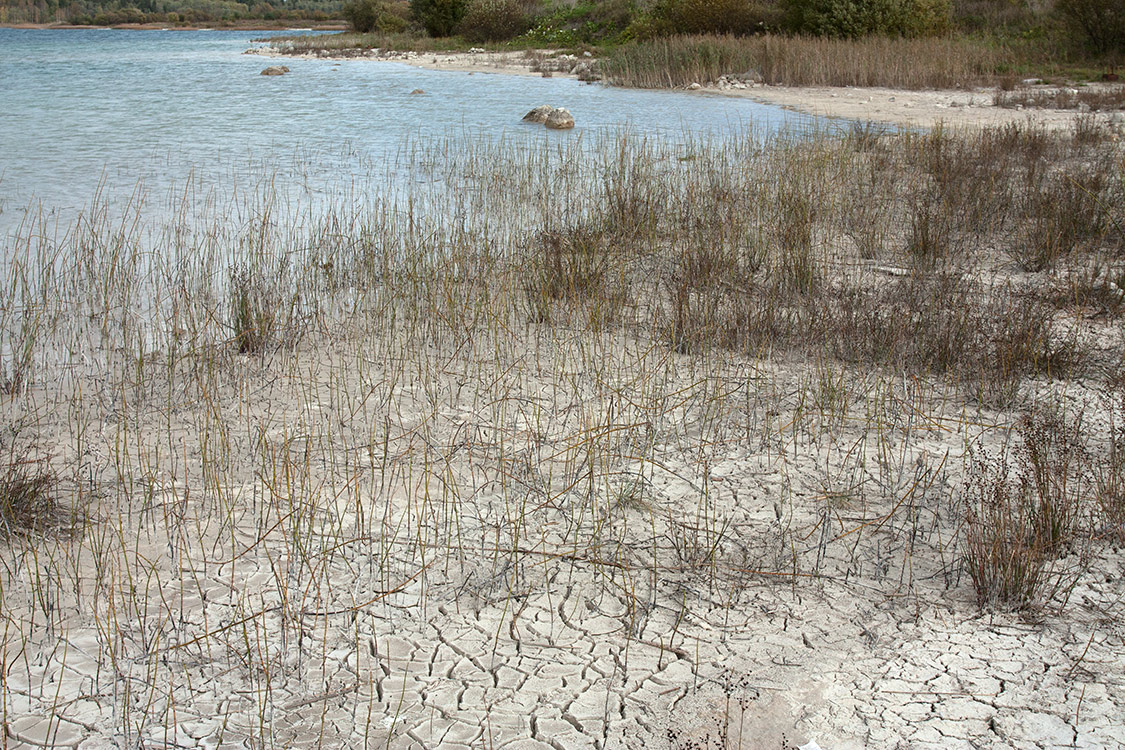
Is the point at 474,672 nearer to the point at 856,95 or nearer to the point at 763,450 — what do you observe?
the point at 763,450

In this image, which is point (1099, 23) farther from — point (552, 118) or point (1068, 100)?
point (552, 118)

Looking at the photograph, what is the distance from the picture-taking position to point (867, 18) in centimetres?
2106

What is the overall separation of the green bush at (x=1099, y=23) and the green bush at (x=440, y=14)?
2465 centimetres

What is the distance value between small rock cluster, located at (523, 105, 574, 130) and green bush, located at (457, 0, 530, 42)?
23.1 metres

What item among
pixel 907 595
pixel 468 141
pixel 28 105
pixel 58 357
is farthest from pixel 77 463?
pixel 28 105

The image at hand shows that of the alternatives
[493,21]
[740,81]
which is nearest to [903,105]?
[740,81]

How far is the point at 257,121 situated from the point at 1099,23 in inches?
677

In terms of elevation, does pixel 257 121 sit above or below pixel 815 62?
below

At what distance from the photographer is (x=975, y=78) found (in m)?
16.5

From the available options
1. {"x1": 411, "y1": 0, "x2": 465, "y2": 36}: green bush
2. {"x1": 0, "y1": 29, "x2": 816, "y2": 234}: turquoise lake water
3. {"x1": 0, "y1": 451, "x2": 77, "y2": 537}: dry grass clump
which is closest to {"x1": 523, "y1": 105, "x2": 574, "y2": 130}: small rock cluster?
{"x1": 0, "y1": 29, "x2": 816, "y2": 234}: turquoise lake water

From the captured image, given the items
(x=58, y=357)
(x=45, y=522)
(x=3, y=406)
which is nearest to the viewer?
(x=45, y=522)

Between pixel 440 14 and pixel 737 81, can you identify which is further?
pixel 440 14

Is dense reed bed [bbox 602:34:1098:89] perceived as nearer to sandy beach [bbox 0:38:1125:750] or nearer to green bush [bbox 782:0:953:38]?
green bush [bbox 782:0:953:38]

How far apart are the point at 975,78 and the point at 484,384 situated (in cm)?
1584
